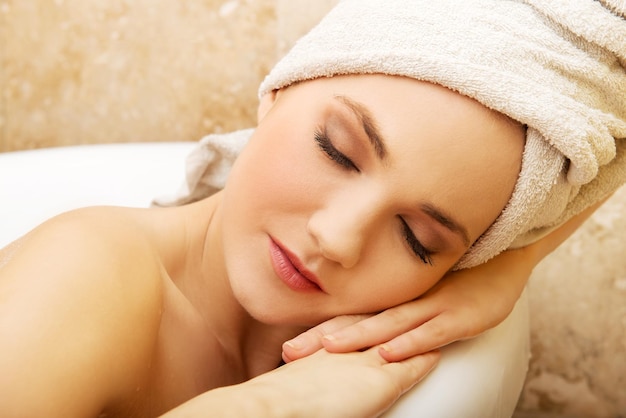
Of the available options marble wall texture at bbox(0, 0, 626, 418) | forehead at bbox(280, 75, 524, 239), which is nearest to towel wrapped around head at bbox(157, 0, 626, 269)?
forehead at bbox(280, 75, 524, 239)

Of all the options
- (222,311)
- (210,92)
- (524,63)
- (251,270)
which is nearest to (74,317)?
(251,270)

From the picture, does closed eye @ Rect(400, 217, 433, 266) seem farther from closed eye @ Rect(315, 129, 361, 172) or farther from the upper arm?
the upper arm

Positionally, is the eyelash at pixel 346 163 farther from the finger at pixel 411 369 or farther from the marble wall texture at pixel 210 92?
the marble wall texture at pixel 210 92

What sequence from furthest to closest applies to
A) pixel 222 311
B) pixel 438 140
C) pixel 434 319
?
pixel 222 311 → pixel 434 319 → pixel 438 140

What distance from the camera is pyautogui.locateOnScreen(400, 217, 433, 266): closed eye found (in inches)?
33.2

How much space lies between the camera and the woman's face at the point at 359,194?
0.79 metres

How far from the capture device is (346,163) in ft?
2.69

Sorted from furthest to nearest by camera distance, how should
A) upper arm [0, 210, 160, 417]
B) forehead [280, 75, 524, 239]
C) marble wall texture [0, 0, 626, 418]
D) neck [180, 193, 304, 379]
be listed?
1. marble wall texture [0, 0, 626, 418]
2. neck [180, 193, 304, 379]
3. forehead [280, 75, 524, 239]
4. upper arm [0, 210, 160, 417]

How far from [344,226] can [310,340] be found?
16cm

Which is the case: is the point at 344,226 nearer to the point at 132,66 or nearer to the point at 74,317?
the point at 74,317

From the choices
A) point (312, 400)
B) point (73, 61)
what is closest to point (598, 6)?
point (312, 400)

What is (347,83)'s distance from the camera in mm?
853

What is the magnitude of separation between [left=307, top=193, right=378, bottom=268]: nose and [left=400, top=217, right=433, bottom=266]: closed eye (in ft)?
0.18

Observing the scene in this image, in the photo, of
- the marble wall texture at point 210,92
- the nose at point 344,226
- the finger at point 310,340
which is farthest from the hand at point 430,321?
the marble wall texture at point 210,92
